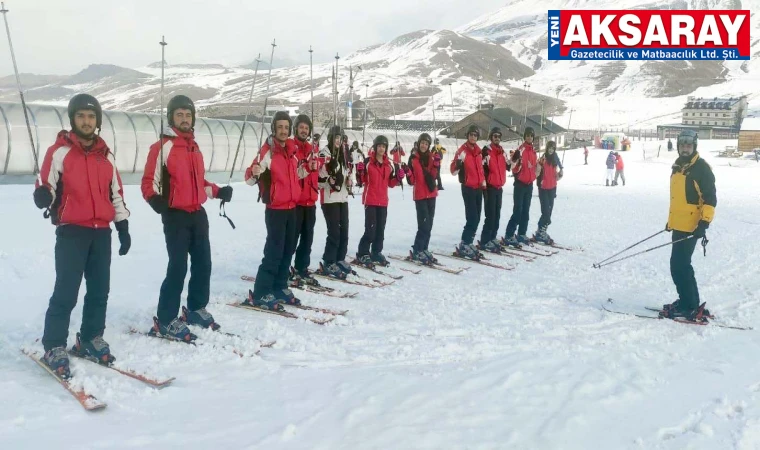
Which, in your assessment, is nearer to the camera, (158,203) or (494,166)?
(158,203)

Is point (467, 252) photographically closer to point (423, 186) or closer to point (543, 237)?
point (423, 186)

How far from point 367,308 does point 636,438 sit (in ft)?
A: 10.3

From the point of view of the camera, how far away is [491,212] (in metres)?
9.70

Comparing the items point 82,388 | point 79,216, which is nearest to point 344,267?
point 79,216

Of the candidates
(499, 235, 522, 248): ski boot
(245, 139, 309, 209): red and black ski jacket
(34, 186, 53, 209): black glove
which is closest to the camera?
(34, 186, 53, 209): black glove

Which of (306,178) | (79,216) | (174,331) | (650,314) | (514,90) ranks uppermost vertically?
(514,90)

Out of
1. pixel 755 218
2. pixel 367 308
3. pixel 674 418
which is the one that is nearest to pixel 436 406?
pixel 674 418

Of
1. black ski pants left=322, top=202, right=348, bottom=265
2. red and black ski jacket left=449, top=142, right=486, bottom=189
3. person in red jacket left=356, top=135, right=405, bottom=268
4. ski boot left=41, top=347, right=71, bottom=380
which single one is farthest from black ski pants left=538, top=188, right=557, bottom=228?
ski boot left=41, top=347, right=71, bottom=380

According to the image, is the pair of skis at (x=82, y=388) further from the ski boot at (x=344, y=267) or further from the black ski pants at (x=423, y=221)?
the black ski pants at (x=423, y=221)

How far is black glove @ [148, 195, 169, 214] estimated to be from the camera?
14.8 ft

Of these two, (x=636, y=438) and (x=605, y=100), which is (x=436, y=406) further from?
(x=605, y=100)

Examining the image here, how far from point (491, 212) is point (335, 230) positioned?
3357mm

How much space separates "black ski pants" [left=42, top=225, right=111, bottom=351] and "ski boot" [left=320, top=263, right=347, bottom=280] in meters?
3.34

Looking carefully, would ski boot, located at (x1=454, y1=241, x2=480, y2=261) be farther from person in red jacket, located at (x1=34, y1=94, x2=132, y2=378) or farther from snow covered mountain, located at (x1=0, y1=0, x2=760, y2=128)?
snow covered mountain, located at (x1=0, y1=0, x2=760, y2=128)
